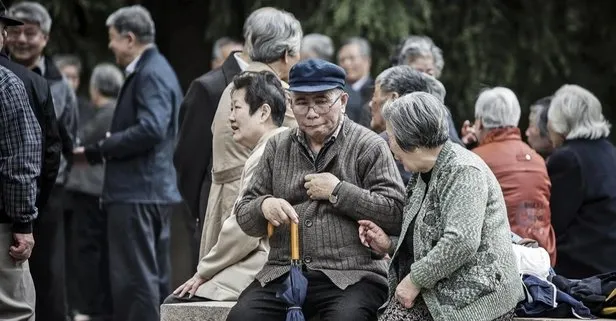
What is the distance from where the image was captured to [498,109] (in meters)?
8.55

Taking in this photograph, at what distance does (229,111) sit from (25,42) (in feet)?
7.36

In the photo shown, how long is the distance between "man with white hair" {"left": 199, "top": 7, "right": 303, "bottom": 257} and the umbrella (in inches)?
42.0

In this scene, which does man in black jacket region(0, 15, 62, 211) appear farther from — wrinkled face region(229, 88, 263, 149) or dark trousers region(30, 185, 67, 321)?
wrinkled face region(229, 88, 263, 149)

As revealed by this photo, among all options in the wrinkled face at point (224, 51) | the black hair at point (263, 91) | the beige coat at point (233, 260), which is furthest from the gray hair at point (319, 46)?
the beige coat at point (233, 260)

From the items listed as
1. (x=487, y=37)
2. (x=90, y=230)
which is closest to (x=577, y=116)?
(x=487, y=37)

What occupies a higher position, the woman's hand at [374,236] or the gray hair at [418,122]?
the gray hair at [418,122]

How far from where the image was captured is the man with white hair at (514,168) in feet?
27.4

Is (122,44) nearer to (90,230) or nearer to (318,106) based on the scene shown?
(90,230)

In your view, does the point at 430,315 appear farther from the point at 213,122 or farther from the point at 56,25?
the point at 56,25

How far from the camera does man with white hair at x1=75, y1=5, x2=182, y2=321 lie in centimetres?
966

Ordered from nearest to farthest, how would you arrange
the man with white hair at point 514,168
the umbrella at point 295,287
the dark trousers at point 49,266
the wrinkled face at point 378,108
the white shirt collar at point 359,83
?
the umbrella at point 295,287 < the wrinkled face at point 378,108 < the man with white hair at point 514,168 < the dark trousers at point 49,266 < the white shirt collar at point 359,83

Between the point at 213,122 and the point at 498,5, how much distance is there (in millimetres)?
5705

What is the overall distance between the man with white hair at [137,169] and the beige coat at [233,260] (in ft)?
7.98

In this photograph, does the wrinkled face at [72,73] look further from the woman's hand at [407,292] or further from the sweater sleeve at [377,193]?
the woman's hand at [407,292]
